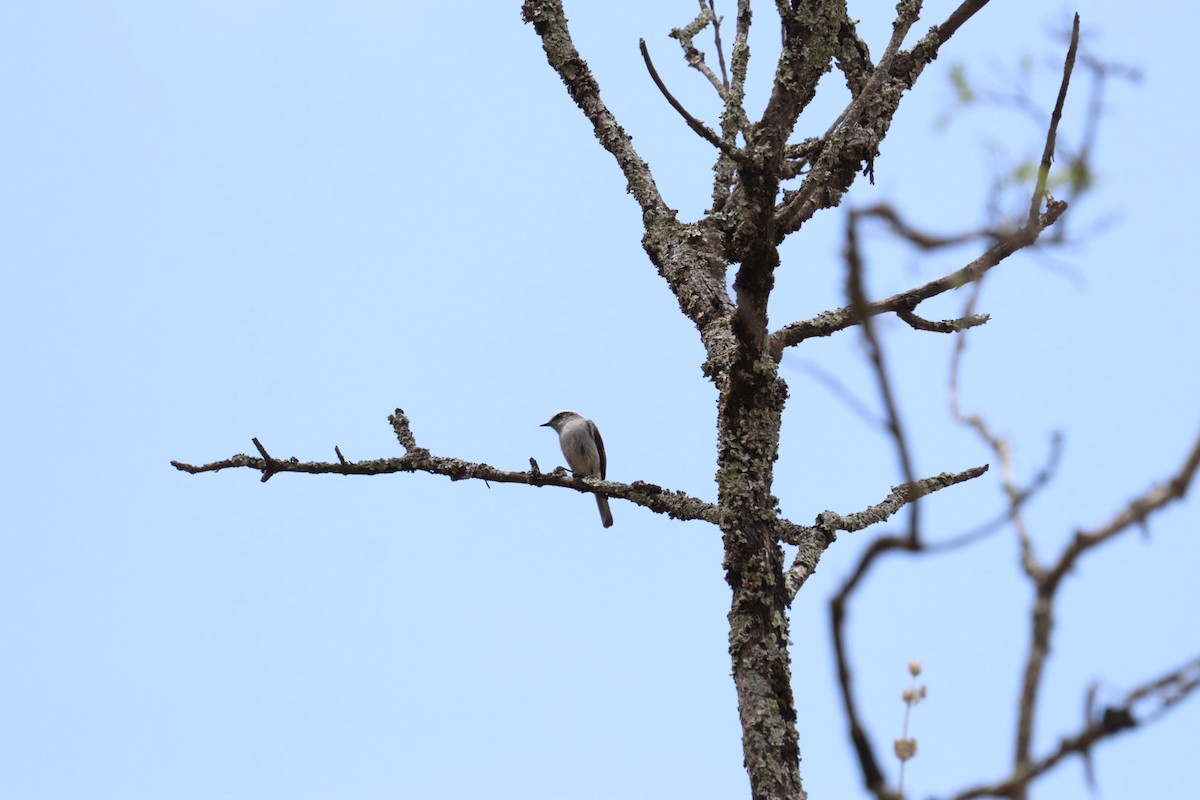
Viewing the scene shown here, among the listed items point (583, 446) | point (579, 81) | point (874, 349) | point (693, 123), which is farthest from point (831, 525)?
point (583, 446)

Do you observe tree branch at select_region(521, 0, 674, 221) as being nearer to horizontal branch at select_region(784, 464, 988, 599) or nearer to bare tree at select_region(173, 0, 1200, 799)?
bare tree at select_region(173, 0, 1200, 799)

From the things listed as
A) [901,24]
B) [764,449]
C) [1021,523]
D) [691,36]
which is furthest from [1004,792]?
[691,36]

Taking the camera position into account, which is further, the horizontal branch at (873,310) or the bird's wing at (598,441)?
the bird's wing at (598,441)

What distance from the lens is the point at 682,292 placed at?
506 cm

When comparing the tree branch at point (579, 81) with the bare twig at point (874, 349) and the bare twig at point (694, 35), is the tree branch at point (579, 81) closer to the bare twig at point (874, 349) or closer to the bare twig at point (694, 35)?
the bare twig at point (694, 35)

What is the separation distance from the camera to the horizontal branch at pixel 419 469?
16.0ft

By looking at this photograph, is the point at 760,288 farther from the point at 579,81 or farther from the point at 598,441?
the point at 598,441

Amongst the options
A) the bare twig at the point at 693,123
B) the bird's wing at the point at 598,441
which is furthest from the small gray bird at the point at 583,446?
the bare twig at the point at 693,123

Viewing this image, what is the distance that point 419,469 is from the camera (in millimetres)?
5094

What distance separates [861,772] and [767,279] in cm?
266

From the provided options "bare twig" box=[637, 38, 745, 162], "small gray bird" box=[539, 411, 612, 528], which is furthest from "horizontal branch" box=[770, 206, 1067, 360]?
"small gray bird" box=[539, 411, 612, 528]

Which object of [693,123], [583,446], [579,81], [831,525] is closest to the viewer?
[693,123]

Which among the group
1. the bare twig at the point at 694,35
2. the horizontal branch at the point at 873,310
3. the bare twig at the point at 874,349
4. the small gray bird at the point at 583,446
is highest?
the small gray bird at the point at 583,446

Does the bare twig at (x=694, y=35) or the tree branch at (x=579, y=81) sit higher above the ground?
the bare twig at (x=694, y=35)
